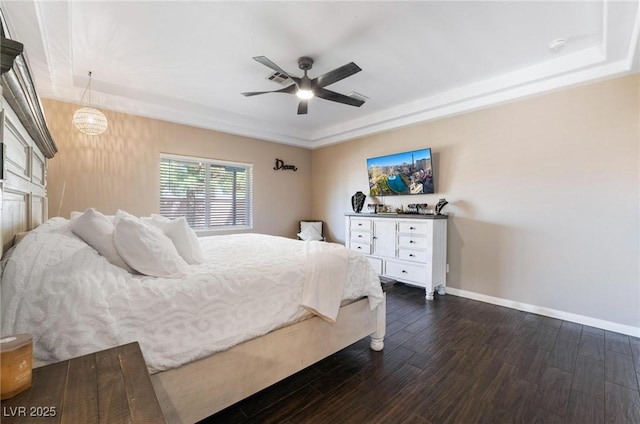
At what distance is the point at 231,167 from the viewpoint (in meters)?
4.88

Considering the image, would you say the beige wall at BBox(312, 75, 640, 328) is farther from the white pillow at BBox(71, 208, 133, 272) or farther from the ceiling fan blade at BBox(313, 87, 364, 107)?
the white pillow at BBox(71, 208, 133, 272)

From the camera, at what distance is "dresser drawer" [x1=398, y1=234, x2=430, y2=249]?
371cm

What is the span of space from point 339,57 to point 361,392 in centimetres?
297

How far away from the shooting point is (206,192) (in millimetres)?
4590

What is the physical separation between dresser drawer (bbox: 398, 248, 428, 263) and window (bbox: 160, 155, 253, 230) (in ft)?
8.95

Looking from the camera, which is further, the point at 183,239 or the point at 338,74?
the point at 338,74

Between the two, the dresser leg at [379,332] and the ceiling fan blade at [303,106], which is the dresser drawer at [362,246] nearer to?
the dresser leg at [379,332]

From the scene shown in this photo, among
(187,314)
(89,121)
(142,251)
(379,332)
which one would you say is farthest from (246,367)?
(89,121)

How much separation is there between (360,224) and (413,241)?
0.98m

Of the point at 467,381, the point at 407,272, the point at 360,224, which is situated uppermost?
the point at 360,224

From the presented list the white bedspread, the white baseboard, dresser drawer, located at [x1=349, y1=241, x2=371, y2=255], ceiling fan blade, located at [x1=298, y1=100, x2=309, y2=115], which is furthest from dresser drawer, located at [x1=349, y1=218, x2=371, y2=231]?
the white bedspread

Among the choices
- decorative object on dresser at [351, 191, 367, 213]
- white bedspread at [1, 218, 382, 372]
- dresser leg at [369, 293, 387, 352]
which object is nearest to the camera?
white bedspread at [1, 218, 382, 372]

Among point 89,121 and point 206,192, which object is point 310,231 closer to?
point 206,192

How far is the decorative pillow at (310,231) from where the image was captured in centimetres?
540
